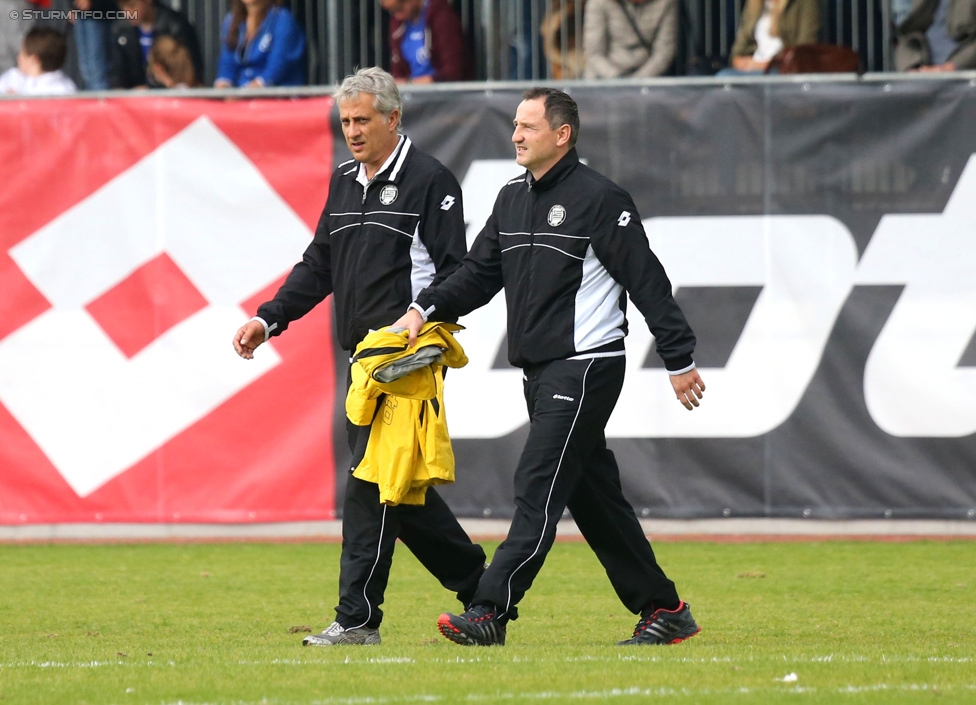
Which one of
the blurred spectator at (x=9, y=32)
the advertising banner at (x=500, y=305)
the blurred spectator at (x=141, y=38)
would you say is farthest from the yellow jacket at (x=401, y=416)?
the blurred spectator at (x=9, y=32)

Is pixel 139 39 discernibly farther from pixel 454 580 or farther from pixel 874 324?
pixel 454 580

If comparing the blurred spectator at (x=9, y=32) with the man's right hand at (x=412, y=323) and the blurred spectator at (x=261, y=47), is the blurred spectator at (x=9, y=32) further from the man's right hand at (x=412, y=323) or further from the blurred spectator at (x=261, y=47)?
the man's right hand at (x=412, y=323)

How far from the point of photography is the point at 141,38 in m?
11.4

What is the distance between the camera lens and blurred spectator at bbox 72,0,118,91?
11.3 metres

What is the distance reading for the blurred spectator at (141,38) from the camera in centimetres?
1125

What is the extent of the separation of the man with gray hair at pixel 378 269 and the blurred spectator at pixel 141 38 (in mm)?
5510

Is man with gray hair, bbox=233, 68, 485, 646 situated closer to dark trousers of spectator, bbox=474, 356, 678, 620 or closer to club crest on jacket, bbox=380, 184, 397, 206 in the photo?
club crest on jacket, bbox=380, 184, 397, 206

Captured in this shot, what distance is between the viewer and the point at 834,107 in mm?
9609

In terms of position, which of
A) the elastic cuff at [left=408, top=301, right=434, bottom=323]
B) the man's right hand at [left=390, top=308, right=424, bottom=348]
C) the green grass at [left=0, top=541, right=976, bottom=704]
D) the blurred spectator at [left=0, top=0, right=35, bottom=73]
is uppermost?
the blurred spectator at [left=0, top=0, right=35, bottom=73]

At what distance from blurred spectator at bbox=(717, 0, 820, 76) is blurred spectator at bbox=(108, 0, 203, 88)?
4007 mm

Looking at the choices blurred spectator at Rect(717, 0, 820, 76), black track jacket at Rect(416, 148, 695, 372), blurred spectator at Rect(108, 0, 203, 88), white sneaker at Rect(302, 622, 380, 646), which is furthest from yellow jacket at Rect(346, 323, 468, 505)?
blurred spectator at Rect(108, 0, 203, 88)

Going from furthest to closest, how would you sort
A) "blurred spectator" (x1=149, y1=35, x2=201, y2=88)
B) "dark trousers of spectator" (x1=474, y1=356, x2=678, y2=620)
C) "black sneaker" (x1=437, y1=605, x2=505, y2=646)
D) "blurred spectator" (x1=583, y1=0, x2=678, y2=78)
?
"blurred spectator" (x1=149, y1=35, x2=201, y2=88), "blurred spectator" (x1=583, y1=0, x2=678, y2=78), "dark trousers of spectator" (x1=474, y1=356, x2=678, y2=620), "black sneaker" (x1=437, y1=605, x2=505, y2=646)

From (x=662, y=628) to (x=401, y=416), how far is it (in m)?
1.30

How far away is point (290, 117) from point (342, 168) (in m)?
3.76
